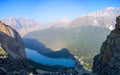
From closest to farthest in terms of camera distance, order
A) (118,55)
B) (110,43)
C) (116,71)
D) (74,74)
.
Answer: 1. (116,71)
2. (118,55)
3. (74,74)
4. (110,43)

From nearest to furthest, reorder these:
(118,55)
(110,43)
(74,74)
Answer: (118,55)
(74,74)
(110,43)

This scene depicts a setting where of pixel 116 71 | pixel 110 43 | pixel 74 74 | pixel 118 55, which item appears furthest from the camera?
pixel 110 43

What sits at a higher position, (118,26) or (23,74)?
(118,26)

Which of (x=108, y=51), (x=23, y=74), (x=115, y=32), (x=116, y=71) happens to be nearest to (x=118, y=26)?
(x=115, y=32)

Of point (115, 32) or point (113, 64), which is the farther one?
point (115, 32)

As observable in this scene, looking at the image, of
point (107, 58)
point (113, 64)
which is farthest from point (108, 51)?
point (113, 64)

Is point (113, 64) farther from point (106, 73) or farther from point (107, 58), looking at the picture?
point (107, 58)

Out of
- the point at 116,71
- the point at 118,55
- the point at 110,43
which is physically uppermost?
the point at 110,43

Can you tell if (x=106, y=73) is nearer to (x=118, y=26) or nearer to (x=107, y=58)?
(x=107, y=58)

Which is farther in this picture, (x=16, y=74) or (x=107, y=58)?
(x=107, y=58)
